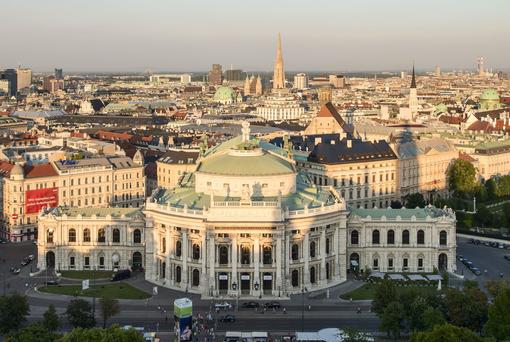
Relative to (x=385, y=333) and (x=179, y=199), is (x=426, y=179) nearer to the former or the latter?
(x=179, y=199)

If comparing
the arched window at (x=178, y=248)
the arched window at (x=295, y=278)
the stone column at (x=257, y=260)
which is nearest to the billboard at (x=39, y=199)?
the arched window at (x=178, y=248)

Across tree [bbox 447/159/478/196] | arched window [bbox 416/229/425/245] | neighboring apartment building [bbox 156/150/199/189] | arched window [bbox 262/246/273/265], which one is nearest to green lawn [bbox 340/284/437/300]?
arched window [bbox 262/246/273/265]

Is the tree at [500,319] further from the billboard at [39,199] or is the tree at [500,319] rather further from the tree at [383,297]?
the billboard at [39,199]

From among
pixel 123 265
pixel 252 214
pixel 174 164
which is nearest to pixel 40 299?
pixel 123 265

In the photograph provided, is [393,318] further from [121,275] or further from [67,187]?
[67,187]

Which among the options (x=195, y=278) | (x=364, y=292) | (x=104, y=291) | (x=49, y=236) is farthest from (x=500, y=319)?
(x=49, y=236)

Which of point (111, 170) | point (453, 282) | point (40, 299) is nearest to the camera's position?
point (40, 299)
